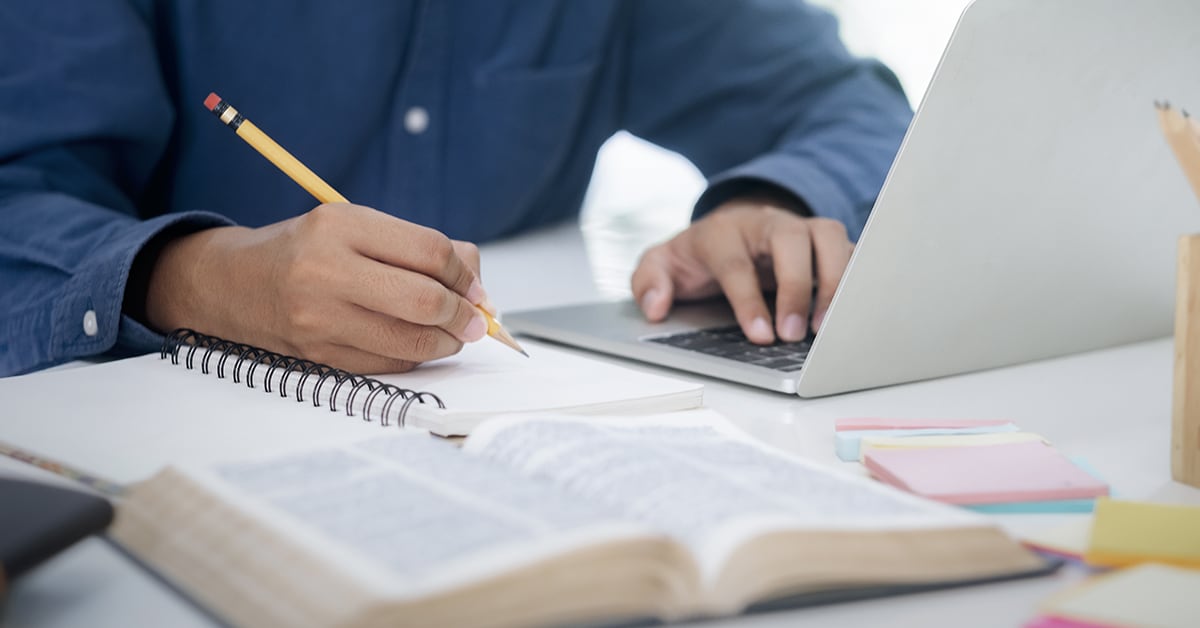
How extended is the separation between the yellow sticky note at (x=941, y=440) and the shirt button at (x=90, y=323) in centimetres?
55

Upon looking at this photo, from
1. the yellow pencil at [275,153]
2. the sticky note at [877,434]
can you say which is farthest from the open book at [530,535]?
the yellow pencil at [275,153]

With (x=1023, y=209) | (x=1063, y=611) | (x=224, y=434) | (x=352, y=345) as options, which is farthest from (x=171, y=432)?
(x=1023, y=209)

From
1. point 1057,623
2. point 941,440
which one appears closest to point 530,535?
point 1057,623

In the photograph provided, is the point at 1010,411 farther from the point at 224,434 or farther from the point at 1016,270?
the point at 224,434

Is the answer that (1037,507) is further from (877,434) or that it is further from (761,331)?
(761,331)

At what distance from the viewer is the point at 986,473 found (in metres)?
0.52

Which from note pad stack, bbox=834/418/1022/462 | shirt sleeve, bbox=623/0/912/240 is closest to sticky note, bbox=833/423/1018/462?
note pad stack, bbox=834/418/1022/462

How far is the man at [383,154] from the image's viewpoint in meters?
0.71

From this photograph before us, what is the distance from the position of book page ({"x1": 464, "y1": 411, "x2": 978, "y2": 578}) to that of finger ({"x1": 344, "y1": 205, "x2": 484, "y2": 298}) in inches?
7.4

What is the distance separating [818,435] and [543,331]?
0.32 metres

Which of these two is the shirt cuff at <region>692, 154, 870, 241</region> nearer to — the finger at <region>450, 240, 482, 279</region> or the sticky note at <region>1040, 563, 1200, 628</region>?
the finger at <region>450, 240, 482, 279</region>

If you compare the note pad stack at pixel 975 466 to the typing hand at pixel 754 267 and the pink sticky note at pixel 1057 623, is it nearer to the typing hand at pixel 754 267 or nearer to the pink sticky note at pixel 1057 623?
the pink sticky note at pixel 1057 623

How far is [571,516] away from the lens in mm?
384

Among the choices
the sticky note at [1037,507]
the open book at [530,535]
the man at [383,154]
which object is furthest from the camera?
the man at [383,154]
